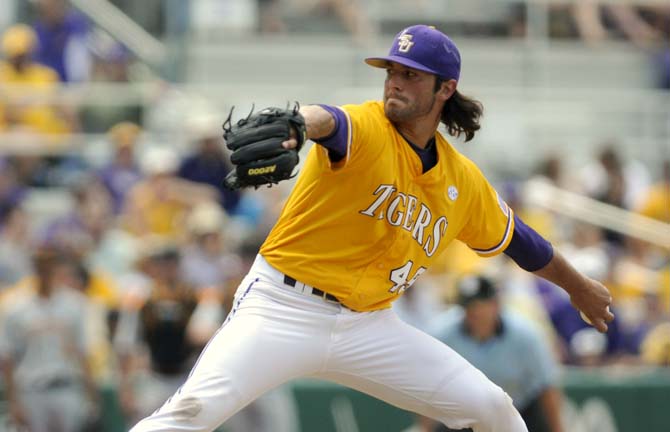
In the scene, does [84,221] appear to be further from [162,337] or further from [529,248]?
[529,248]

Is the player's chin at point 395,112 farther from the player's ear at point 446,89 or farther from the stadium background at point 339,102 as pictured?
the stadium background at point 339,102

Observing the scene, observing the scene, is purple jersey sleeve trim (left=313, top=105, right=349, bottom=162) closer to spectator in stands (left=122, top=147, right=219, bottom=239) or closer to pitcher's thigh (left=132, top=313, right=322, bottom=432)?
pitcher's thigh (left=132, top=313, right=322, bottom=432)

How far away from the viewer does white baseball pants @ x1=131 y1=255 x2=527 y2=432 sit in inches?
225

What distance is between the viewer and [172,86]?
1429 cm

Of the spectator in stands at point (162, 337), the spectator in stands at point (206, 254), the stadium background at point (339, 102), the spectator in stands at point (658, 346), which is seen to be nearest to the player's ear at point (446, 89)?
the stadium background at point (339, 102)

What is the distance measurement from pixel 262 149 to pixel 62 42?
9.21 m

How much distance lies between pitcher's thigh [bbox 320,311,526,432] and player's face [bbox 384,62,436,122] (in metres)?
0.98

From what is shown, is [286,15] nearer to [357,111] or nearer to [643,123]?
[643,123]

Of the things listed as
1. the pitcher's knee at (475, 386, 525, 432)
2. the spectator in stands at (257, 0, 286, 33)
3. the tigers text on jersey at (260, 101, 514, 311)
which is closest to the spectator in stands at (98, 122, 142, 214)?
the spectator in stands at (257, 0, 286, 33)

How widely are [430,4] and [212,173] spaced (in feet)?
14.3

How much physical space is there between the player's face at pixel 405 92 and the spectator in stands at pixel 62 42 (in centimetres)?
838

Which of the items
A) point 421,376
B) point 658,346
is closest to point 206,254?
point 658,346

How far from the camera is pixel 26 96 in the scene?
13.0 m

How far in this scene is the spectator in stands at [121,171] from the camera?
1244cm
